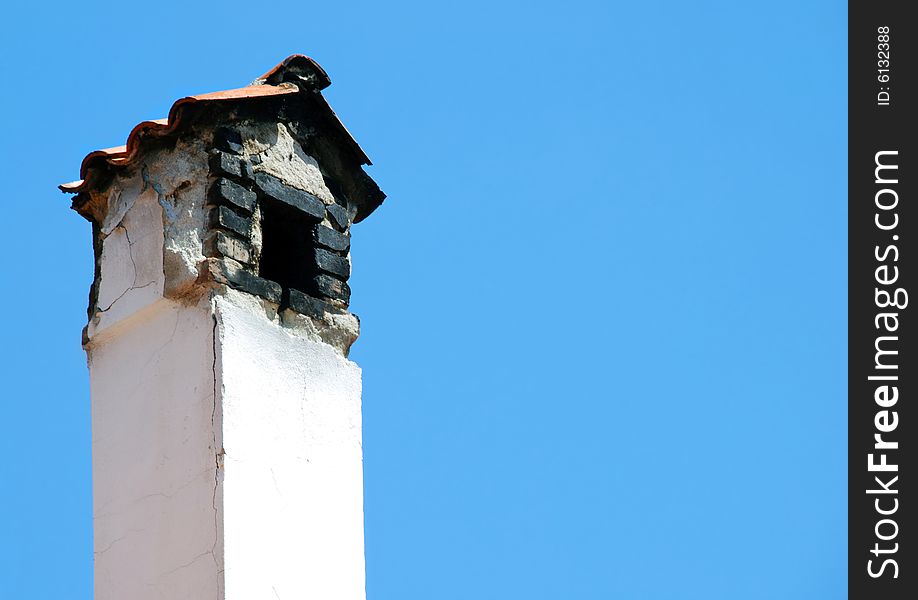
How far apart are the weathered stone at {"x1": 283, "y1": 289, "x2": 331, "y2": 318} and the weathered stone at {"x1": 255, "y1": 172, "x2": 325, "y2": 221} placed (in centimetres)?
38

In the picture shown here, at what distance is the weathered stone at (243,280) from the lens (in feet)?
16.1

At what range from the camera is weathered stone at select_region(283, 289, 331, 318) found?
204 inches

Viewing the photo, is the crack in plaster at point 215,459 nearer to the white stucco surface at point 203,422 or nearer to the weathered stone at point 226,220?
the white stucco surface at point 203,422

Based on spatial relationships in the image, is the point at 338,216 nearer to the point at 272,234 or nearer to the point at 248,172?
the point at 272,234

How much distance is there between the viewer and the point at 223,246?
498cm

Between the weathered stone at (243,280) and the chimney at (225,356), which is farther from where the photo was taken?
the weathered stone at (243,280)

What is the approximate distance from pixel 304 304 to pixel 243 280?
0.33m

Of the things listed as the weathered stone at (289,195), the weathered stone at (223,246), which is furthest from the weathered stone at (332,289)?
the weathered stone at (223,246)

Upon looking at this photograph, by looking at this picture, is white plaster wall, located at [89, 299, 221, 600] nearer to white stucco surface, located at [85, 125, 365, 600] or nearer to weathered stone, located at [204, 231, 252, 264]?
white stucco surface, located at [85, 125, 365, 600]

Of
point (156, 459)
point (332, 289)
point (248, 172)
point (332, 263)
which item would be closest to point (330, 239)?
point (332, 263)

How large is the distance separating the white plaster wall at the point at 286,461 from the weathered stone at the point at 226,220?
0.27 m

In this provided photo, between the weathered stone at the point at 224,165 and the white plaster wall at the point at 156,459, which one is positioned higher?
the weathered stone at the point at 224,165

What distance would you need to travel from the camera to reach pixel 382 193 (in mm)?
5793
